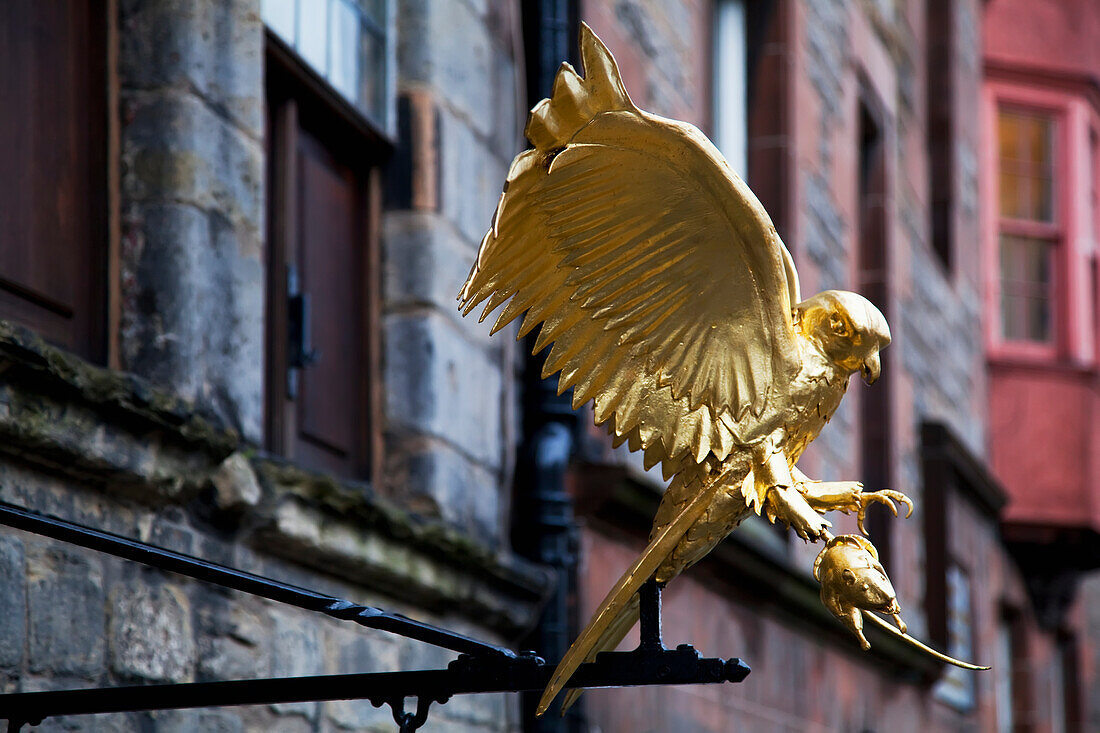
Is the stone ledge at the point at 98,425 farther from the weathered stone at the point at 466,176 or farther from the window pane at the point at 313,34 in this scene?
the weathered stone at the point at 466,176

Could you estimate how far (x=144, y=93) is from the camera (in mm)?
3887

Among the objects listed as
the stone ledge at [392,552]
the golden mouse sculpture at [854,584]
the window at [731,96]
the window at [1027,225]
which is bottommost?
the golden mouse sculpture at [854,584]

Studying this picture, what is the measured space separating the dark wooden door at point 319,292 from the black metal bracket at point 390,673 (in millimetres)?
1988

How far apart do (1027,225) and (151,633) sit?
1149cm

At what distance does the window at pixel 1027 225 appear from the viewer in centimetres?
1388

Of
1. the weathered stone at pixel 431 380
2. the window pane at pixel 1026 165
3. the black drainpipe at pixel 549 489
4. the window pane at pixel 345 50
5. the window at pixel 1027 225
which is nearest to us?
the window pane at pixel 345 50

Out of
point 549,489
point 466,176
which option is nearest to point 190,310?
point 466,176

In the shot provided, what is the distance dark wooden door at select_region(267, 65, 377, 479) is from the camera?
4555 millimetres

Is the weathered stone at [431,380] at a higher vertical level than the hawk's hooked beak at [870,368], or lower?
higher

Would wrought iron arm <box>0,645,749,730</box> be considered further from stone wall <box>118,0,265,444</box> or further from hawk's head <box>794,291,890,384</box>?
stone wall <box>118,0,265,444</box>

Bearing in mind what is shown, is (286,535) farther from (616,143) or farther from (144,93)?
(616,143)

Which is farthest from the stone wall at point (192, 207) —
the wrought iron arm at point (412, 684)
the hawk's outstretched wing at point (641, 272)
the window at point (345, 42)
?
the hawk's outstretched wing at point (641, 272)

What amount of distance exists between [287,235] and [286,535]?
0.94 meters

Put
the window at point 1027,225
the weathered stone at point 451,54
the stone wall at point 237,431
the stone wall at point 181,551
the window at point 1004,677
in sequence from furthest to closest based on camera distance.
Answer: the window at point 1027,225
the window at point 1004,677
the weathered stone at point 451,54
the stone wall at point 237,431
the stone wall at point 181,551
